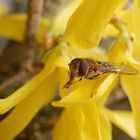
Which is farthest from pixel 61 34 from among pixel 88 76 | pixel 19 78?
pixel 88 76

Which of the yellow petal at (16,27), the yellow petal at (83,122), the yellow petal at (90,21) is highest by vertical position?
the yellow petal at (90,21)

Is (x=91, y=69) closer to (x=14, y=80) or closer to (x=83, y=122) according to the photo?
(x=83, y=122)

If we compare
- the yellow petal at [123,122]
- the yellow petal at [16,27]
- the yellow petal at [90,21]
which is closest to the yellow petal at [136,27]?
the yellow petal at [90,21]

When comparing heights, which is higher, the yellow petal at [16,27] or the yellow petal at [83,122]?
the yellow petal at [16,27]

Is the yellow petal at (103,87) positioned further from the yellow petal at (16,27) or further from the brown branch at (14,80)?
the yellow petal at (16,27)

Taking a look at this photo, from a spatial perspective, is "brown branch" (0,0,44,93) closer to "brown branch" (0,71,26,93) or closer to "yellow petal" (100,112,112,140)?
"brown branch" (0,71,26,93)

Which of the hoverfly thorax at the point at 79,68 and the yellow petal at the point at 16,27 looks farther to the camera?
the yellow petal at the point at 16,27

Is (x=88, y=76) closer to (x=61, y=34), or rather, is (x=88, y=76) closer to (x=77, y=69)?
(x=77, y=69)
